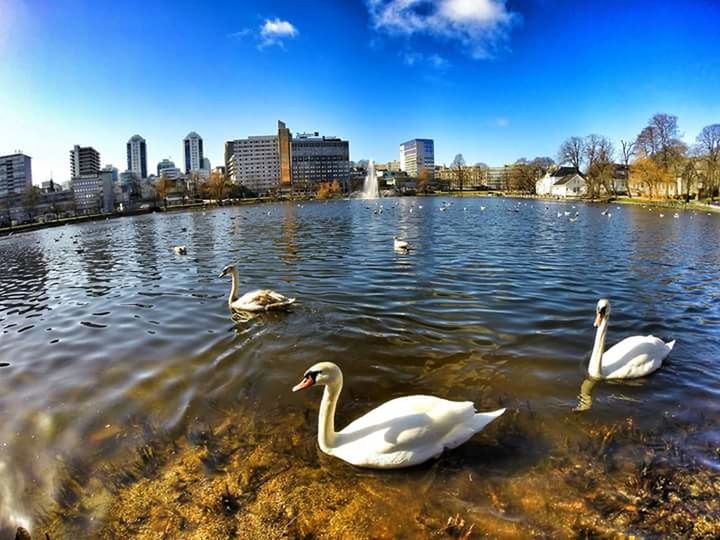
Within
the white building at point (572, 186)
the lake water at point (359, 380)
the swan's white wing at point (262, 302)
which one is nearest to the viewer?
the lake water at point (359, 380)

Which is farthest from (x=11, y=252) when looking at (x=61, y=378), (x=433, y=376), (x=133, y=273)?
(x=433, y=376)

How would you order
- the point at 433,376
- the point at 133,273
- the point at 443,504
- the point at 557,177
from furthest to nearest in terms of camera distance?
1. the point at 557,177
2. the point at 133,273
3. the point at 433,376
4. the point at 443,504

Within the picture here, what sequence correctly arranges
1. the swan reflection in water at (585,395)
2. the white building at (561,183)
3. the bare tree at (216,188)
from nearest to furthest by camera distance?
the swan reflection in water at (585,395) → the white building at (561,183) → the bare tree at (216,188)

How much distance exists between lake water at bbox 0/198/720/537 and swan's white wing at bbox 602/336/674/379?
31cm

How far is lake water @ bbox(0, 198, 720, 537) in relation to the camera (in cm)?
468

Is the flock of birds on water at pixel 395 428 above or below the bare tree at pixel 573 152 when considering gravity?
below

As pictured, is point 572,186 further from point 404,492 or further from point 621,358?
point 404,492

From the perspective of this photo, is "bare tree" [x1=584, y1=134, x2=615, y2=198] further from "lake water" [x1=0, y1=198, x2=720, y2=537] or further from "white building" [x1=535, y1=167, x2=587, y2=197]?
"lake water" [x1=0, y1=198, x2=720, y2=537]

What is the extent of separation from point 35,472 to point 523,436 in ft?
20.4

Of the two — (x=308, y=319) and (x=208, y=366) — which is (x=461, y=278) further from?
(x=208, y=366)

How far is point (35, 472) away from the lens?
17.0 feet

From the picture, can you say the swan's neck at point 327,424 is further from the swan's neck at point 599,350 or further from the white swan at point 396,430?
the swan's neck at point 599,350

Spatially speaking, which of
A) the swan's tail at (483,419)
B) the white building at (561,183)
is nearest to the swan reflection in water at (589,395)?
the swan's tail at (483,419)

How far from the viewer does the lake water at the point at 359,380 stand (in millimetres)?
4676
